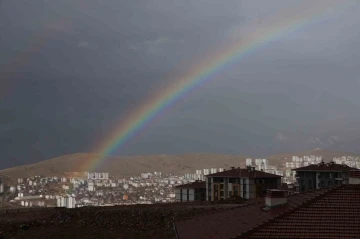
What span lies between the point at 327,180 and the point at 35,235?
49.7 metres

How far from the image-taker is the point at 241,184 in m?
76.2

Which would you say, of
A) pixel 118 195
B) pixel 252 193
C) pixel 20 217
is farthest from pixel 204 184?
pixel 118 195

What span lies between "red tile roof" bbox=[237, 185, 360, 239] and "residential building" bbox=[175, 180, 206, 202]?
70.9 m

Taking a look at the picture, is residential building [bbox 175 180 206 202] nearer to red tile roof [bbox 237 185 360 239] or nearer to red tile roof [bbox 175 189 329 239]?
red tile roof [bbox 175 189 329 239]

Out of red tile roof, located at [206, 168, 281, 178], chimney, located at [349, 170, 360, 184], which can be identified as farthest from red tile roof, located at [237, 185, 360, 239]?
red tile roof, located at [206, 168, 281, 178]

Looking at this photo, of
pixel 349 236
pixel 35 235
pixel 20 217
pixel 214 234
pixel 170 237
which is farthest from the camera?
pixel 20 217

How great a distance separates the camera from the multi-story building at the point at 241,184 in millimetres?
74688

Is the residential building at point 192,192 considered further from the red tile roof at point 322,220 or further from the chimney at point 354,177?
the red tile roof at point 322,220

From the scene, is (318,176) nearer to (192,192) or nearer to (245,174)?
(245,174)

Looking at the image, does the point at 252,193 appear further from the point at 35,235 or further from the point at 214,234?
the point at 214,234

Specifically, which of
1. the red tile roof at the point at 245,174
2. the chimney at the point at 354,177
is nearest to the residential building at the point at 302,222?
the chimney at the point at 354,177

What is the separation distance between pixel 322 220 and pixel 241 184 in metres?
62.6

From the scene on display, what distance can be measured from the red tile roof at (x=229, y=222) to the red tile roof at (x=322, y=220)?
28.1 inches

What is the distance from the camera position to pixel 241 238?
44.2ft
